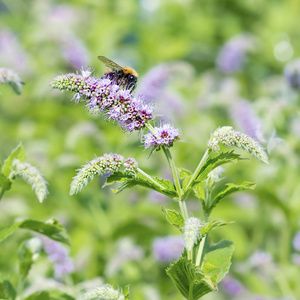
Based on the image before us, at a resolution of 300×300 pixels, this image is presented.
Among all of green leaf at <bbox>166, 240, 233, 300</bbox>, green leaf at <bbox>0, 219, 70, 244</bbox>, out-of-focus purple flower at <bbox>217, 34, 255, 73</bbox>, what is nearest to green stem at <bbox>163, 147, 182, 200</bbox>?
green leaf at <bbox>166, 240, 233, 300</bbox>

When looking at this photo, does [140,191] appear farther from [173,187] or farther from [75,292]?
[173,187]

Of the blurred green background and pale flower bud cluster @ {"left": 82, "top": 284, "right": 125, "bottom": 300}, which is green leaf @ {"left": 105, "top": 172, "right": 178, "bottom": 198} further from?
the blurred green background

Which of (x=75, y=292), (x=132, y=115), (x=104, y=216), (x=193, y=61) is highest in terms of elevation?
(x=193, y=61)

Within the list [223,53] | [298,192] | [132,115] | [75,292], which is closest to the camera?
[132,115]

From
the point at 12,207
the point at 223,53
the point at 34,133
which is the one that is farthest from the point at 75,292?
the point at 223,53

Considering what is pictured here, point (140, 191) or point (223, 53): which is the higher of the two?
point (223, 53)

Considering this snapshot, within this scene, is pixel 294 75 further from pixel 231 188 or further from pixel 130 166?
pixel 130 166

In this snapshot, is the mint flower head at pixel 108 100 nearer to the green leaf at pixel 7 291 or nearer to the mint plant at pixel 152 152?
the mint plant at pixel 152 152
